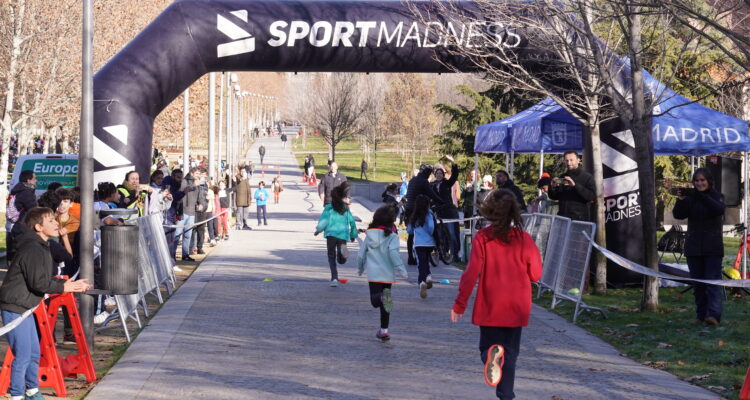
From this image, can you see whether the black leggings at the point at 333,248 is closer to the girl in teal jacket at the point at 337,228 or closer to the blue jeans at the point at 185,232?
the girl in teal jacket at the point at 337,228

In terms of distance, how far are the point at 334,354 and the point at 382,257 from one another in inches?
60.3

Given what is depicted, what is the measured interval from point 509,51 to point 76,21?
25093 millimetres

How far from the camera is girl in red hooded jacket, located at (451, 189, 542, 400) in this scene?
676cm

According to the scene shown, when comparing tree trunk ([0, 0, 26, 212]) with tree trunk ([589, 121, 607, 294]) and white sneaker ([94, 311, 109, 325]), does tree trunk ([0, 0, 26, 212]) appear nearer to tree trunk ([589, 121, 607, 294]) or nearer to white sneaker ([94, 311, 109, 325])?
white sneaker ([94, 311, 109, 325])

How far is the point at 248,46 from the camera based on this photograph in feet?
49.5

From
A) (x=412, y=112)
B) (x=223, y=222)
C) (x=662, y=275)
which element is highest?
(x=412, y=112)

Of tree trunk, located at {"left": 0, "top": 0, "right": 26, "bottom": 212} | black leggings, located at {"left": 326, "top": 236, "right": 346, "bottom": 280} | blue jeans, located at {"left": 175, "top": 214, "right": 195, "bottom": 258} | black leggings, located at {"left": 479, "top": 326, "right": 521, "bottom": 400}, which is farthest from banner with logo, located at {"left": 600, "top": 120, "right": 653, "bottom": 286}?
tree trunk, located at {"left": 0, "top": 0, "right": 26, "bottom": 212}

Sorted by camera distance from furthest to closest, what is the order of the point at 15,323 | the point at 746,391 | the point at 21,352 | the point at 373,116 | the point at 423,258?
the point at 373,116
the point at 423,258
the point at 746,391
the point at 21,352
the point at 15,323

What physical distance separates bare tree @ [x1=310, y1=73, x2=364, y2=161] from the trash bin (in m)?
53.7

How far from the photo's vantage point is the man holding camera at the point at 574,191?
553 inches

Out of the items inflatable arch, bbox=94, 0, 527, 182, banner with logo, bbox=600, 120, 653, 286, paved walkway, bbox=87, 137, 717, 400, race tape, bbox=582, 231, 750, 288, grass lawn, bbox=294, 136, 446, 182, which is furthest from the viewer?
grass lawn, bbox=294, 136, 446, 182

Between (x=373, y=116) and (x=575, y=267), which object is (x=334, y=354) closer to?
(x=575, y=267)

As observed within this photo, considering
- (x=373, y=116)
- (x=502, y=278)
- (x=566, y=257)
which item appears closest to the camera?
(x=502, y=278)

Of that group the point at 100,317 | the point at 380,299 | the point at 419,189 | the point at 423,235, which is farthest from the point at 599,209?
the point at 100,317
